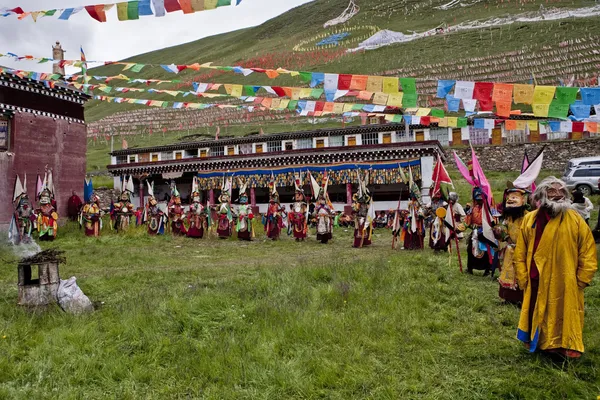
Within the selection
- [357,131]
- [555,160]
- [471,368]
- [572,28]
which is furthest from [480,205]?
[572,28]

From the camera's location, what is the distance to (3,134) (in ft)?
54.5

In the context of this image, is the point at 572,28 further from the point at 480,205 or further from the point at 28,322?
the point at 28,322

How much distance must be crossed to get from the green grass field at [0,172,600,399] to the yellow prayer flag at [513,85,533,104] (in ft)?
→ 15.6

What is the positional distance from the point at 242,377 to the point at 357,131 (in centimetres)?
2677

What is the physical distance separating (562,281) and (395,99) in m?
8.52

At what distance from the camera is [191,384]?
436cm

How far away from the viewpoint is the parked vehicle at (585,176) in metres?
20.6

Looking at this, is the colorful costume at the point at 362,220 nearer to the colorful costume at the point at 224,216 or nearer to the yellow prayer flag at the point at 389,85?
the yellow prayer flag at the point at 389,85

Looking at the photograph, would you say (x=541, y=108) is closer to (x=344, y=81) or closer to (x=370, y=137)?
(x=344, y=81)

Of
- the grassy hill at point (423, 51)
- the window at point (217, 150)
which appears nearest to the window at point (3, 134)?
the window at point (217, 150)

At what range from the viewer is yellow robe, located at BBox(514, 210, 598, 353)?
166 inches

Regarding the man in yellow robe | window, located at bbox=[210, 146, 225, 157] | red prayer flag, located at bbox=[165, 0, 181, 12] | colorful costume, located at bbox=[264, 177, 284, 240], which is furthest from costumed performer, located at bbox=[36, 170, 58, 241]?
window, located at bbox=[210, 146, 225, 157]

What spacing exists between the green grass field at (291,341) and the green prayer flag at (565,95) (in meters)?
4.96

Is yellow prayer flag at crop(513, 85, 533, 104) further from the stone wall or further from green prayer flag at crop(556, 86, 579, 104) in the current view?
the stone wall
